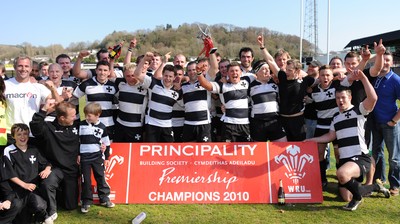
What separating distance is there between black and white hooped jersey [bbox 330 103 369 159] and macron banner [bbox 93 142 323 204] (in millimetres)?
469

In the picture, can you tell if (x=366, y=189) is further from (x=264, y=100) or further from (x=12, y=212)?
(x=12, y=212)

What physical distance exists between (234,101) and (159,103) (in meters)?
1.34

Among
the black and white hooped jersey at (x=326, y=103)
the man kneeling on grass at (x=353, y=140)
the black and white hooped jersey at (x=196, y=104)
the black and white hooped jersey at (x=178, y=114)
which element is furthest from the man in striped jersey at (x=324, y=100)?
the black and white hooped jersey at (x=178, y=114)

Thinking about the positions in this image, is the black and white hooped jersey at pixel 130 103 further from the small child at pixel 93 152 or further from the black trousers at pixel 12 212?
the black trousers at pixel 12 212

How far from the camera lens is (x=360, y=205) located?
5.38 meters

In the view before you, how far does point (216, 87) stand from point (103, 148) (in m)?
2.16

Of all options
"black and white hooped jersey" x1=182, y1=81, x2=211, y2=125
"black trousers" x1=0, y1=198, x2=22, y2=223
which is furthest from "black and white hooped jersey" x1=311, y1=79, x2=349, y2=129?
"black trousers" x1=0, y1=198, x2=22, y2=223

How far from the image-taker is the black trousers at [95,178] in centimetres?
523

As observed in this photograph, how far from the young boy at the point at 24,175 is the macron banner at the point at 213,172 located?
1145mm

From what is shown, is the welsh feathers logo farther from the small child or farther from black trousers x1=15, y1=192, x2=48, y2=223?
black trousers x1=15, y1=192, x2=48, y2=223

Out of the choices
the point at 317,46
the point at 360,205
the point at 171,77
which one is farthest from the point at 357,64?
the point at 317,46

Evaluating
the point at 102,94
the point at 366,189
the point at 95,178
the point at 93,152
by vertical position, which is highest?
the point at 102,94

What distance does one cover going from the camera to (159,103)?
6062 mm

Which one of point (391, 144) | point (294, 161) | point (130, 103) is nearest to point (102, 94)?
point (130, 103)
